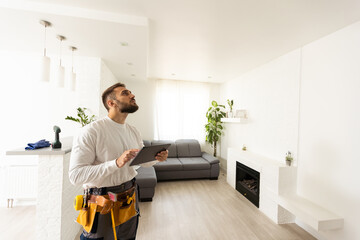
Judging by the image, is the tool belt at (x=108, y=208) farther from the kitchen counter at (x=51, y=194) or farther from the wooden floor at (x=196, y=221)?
the wooden floor at (x=196, y=221)

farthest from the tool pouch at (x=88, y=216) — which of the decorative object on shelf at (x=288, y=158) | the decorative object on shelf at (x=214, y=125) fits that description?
the decorative object on shelf at (x=214, y=125)

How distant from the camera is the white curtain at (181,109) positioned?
5105 millimetres

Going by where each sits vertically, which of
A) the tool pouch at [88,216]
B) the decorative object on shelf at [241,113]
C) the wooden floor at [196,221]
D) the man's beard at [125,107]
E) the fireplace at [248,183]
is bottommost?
the wooden floor at [196,221]

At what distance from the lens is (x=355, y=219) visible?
1.83 m

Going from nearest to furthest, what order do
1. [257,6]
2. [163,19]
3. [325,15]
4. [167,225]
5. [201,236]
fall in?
[257,6] → [325,15] → [163,19] → [201,236] → [167,225]

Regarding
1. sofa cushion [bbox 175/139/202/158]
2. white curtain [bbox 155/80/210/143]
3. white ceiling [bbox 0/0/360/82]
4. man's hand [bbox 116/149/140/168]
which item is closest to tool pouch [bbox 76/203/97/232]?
man's hand [bbox 116/149/140/168]

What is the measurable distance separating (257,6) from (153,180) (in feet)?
9.59

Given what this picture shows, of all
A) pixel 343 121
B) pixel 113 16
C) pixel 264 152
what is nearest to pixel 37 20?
pixel 113 16

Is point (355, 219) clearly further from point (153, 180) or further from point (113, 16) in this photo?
point (113, 16)

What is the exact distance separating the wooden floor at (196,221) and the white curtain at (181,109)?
2.11 m

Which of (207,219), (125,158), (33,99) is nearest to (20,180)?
(33,99)

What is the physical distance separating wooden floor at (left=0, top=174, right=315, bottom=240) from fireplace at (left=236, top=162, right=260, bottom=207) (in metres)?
0.12

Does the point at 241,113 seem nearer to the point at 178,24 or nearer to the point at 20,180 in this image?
the point at 178,24

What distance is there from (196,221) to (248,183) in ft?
4.75
